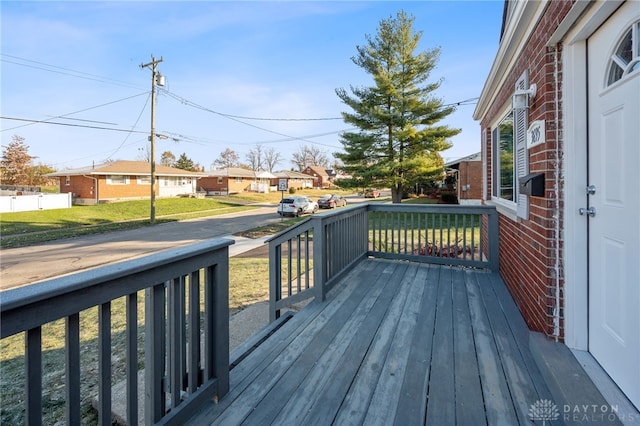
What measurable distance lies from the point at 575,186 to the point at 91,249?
1195 centimetres

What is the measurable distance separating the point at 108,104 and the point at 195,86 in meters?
4.95

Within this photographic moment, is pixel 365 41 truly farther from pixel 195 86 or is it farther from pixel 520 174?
pixel 520 174

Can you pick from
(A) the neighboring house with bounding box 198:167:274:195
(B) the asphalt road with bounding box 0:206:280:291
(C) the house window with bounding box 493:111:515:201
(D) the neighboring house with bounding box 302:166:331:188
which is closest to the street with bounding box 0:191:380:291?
(B) the asphalt road with bounding box 0:206:280:291

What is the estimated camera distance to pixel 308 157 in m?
68.2

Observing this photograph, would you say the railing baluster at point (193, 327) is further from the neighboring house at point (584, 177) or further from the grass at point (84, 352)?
the neighboring house at point (584, 177)

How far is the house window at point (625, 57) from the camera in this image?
4.95 feet

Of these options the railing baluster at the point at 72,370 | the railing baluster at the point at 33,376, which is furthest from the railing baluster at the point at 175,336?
the railing baluster at the point at 33,376

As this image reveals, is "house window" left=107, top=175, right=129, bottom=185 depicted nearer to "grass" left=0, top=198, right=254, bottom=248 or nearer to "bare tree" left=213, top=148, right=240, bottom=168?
"grass" left=0, top=198, right=254, bottom=248

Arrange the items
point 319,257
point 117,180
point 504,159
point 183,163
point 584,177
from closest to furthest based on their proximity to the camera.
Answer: point 584,177
point 319,257
point 504,159
point 117,180
point 183,163

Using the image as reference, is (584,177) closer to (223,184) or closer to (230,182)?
(230,182)

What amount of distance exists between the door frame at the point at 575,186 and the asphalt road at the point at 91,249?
854 centimetres

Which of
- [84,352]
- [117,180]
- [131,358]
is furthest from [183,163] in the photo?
[131,358]

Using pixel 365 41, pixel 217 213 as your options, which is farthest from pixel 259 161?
pixel 365 41

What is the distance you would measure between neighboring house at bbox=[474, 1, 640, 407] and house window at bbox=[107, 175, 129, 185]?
89.9 feet
